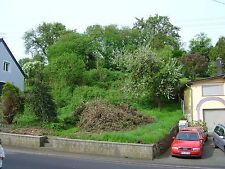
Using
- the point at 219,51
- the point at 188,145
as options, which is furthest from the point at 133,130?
the point at 219,51

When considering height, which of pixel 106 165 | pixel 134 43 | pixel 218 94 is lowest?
pixel 106 165

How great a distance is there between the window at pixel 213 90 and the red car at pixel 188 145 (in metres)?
10.4

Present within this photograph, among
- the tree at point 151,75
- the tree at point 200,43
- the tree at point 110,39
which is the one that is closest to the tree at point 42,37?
the tree at point 110,39

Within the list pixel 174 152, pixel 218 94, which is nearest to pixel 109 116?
pixel 174 152

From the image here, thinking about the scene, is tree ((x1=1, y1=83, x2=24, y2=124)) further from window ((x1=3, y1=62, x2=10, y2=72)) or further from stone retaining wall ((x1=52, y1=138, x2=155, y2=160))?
window ((x1=3, y1=62, x2=10, y2=72))

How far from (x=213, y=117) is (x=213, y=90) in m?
2.38

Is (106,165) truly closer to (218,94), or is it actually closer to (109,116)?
(109,116)

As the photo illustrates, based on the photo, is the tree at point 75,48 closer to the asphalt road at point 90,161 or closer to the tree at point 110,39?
the tree at point 110,39

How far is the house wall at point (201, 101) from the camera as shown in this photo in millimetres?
30984

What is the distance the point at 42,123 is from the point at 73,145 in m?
5.24

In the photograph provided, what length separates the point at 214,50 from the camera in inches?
2099

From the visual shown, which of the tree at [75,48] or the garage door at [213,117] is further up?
the tree at [75,48]

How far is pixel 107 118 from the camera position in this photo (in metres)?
25.6

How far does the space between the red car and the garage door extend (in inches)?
384
